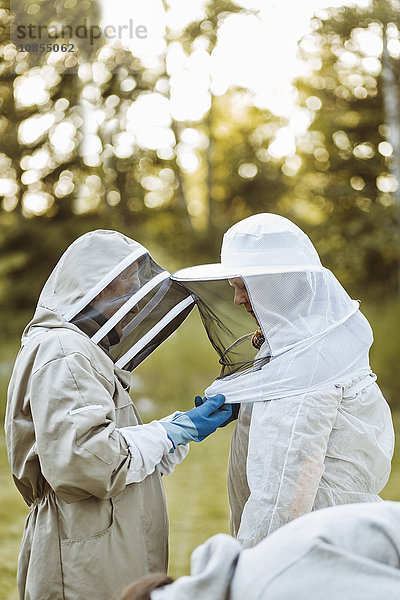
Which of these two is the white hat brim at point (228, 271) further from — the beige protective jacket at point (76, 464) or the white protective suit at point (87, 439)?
the beige protective jacket at point (76, 464)

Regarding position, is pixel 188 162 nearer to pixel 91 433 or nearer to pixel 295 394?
pixel 295 394

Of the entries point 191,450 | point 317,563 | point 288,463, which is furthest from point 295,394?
point 191,450

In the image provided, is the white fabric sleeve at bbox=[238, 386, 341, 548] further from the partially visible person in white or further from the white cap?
the partially visible person in white

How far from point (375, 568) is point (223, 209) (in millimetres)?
9245

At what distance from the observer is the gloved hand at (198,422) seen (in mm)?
2283

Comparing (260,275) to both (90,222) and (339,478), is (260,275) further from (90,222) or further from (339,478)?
(90,222)

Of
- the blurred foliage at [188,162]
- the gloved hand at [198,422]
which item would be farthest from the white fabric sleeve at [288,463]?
the blurred foliage at [188,162]

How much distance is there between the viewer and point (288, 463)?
2.02m

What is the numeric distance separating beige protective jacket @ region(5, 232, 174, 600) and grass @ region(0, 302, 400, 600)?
311 centimetres

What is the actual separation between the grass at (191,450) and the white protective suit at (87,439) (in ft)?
10.3

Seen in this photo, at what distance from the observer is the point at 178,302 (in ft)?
8.31

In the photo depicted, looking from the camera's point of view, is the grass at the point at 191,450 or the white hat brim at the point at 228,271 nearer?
the white hat brim at the point at 228,271

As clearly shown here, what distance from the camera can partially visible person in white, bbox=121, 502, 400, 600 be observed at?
1135mm

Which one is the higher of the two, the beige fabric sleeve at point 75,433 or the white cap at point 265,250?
the white cap at point 265,250
